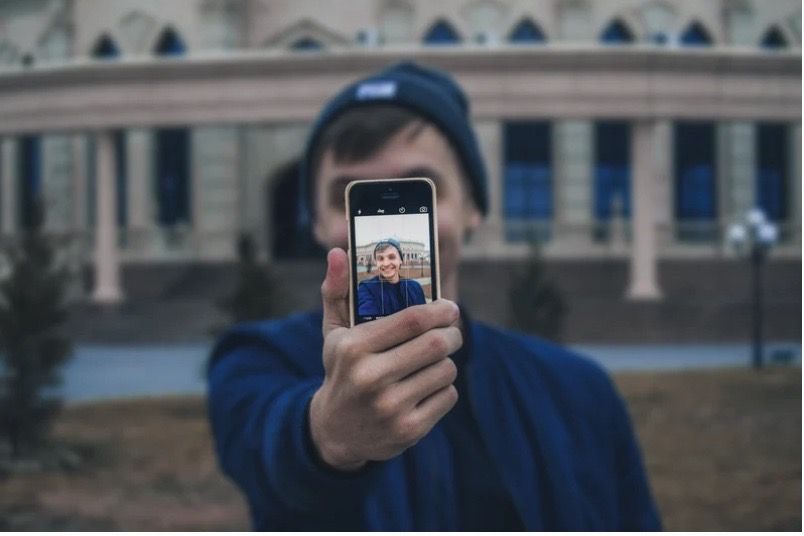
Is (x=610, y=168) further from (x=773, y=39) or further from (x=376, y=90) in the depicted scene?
(x=376, y=90)

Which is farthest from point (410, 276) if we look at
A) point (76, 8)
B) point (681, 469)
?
point (76, 8)

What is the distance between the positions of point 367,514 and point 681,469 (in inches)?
201

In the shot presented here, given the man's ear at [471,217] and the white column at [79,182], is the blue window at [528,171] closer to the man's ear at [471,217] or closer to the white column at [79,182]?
the white column at [79,182]

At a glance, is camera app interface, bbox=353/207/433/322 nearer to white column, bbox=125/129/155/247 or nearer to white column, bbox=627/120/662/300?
white column, bbox=627/120/662/300

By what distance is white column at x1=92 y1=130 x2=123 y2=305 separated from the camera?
16.9m

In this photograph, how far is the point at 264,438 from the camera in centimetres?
149

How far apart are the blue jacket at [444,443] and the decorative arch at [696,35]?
15694 mm

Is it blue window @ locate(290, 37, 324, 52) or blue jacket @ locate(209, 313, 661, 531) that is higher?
blue window @ locate(290, 37, 324, 52)

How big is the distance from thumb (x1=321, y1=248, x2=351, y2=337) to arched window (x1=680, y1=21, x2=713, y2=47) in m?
16.7

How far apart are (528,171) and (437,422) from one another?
20.3 meters

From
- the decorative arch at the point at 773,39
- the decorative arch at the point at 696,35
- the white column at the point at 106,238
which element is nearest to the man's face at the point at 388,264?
the decorative arch at the point at 773,39

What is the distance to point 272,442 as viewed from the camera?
1413 mm

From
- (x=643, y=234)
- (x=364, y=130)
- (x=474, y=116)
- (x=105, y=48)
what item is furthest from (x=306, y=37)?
(x=364, y=130)

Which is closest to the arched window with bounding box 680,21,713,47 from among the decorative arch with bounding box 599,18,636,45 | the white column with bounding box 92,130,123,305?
the decorative arch with bounding box 599,18,636,45
